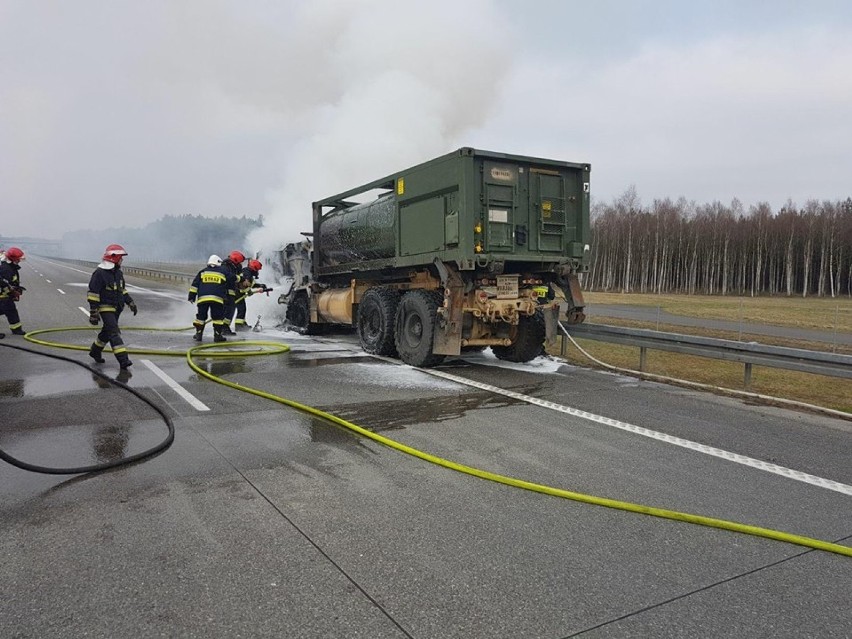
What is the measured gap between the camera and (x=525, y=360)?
30.5 ft

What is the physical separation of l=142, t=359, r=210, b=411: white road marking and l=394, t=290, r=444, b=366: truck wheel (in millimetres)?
3325

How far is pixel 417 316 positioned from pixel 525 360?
1853 mm

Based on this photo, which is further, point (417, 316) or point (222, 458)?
point (417, 316)

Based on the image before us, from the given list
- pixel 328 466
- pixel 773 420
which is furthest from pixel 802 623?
pixel 773 420

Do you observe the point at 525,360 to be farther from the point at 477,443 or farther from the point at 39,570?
the point at 39,570

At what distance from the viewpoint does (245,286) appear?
42.8 feet

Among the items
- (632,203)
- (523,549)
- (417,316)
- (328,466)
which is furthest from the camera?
(632,203)

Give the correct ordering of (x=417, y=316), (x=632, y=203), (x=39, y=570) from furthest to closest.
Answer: (x=632, y=203), (x=417, y=316), (x=39, y=570)

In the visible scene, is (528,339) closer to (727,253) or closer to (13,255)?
(13,255)

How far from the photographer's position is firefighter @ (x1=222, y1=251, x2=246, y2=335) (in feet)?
40.3

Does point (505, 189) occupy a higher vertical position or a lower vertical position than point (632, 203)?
lower

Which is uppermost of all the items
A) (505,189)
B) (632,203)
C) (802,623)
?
(632,203)

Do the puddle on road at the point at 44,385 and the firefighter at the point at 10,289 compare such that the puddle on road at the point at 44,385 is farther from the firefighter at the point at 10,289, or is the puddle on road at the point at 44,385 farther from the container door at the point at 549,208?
the container door at the point at 549,208

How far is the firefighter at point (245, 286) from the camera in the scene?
13.0 m
